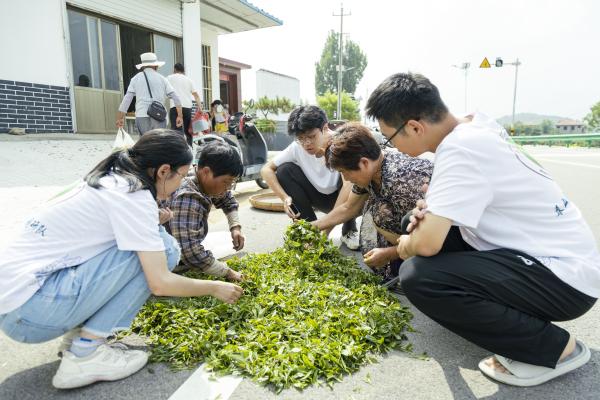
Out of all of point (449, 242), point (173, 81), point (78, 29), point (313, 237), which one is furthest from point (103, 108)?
point (449, 242)

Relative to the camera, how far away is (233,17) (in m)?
12.5

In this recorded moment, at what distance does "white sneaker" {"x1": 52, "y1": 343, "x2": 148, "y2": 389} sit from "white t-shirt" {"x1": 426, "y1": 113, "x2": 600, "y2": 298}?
1.47 meters

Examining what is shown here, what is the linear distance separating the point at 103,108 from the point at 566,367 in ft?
31.7

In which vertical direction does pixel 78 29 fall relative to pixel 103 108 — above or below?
above

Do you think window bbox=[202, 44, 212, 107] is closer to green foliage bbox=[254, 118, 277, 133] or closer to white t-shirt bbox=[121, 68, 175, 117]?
green foliage bbox=[254, 118, 277, 133]

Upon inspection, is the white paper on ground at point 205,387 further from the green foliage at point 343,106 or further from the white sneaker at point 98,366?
the green foliage at point 343,106

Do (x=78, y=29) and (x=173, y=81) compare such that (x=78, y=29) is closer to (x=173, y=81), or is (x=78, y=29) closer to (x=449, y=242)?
(x=173, y=81)

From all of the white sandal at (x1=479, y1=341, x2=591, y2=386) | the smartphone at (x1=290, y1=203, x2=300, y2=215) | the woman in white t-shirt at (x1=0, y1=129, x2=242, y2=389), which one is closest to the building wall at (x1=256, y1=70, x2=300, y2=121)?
the smartphone at (x1=290, y1=203, x2=300, y2=215)

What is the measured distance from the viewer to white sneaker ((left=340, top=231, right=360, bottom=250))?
3.97m

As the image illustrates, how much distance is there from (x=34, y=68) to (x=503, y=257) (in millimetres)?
8045

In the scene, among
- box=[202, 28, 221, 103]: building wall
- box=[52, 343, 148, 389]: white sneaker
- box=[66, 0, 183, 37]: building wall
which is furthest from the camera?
box=[202, 28, 221, 103]: building wall

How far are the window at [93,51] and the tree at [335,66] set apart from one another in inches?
2088

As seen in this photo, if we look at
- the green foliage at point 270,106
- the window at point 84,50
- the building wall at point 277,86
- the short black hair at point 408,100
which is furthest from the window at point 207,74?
the building wall at point 277,86

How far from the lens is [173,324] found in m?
2.30
